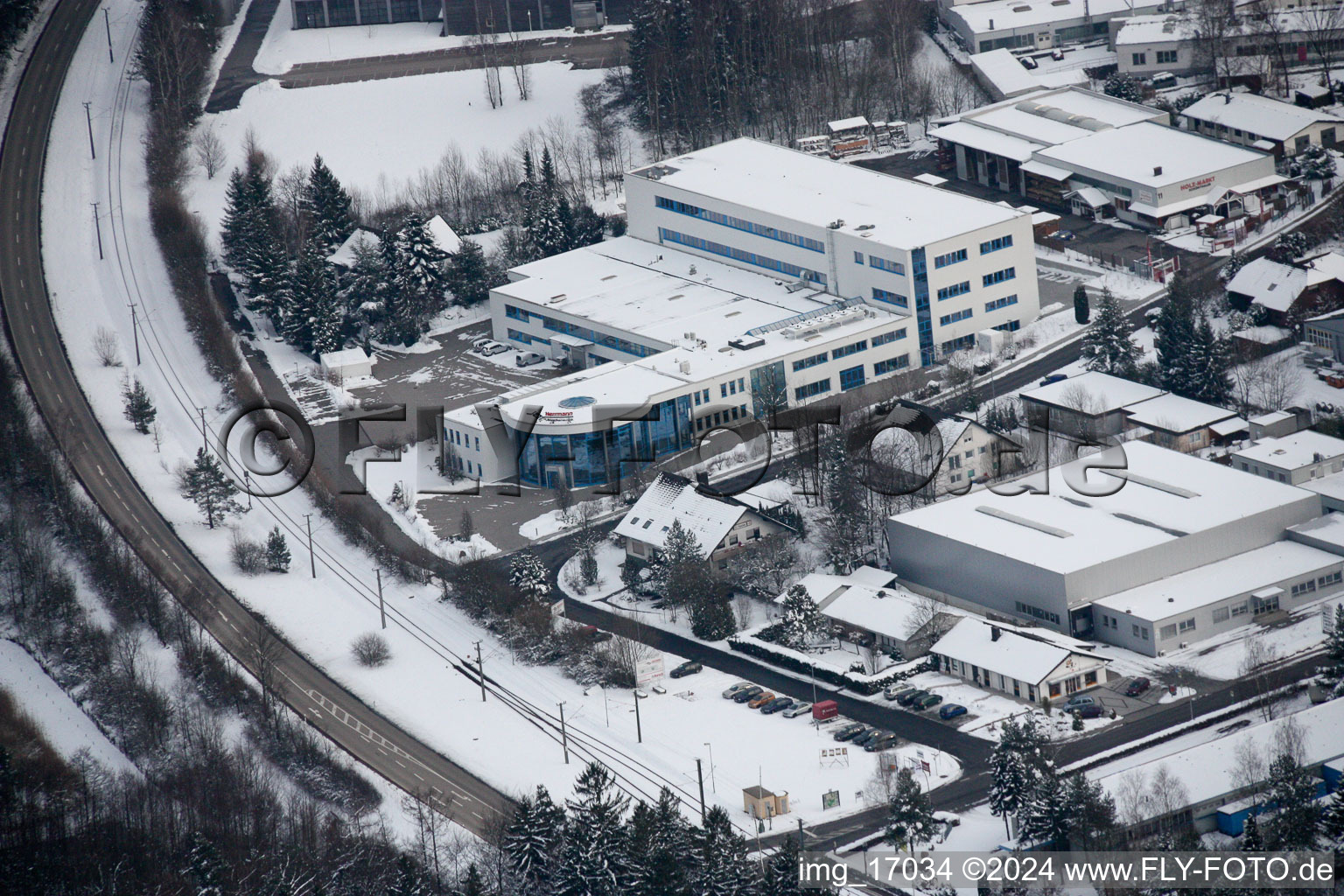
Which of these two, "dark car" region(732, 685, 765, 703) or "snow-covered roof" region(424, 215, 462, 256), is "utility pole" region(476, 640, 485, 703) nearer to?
"dark car" region(732, 685, 765, 703)

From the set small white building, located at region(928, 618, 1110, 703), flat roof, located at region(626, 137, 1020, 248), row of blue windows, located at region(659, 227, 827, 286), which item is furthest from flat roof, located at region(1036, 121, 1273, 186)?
small white building, located at region(928, 618, 1110, 703)

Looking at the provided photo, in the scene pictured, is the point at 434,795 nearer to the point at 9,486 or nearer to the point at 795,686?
the point at 795,686

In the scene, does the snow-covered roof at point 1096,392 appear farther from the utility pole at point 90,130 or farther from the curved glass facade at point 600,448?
the utility pole at point 90,130

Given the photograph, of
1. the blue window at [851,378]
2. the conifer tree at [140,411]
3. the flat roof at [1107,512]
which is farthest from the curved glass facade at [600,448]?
the conifer tree at [140,411]

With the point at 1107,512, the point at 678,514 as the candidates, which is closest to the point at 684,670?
the point at 678,514

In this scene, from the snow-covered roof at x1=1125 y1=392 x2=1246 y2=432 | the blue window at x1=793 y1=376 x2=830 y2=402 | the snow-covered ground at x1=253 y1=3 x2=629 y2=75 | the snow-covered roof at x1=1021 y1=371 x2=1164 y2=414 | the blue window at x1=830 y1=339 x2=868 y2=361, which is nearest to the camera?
the snow-covered roof at x1=1125 y1=392 x2=1246 y2=432
